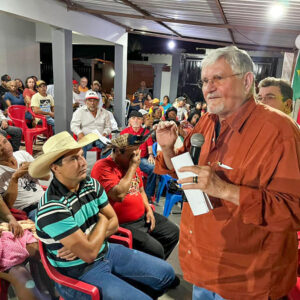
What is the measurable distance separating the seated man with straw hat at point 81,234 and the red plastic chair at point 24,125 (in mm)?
4202

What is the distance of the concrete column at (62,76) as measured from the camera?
590cm

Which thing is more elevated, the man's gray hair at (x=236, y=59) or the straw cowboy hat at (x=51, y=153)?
the man's gray hair at (x=236, y=59)

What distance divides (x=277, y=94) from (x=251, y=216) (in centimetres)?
143

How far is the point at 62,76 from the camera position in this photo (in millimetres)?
6070

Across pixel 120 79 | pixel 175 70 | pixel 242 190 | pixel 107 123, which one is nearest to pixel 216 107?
pixel 242 190

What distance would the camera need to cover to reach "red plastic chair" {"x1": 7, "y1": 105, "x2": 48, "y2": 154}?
5.81 metres

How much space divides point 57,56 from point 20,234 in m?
4.85

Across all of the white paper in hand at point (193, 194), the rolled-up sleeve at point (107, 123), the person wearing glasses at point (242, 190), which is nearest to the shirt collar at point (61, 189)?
the person wearing glasses at point (242, 190)

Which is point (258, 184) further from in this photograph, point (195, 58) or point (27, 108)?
point (195, 58)

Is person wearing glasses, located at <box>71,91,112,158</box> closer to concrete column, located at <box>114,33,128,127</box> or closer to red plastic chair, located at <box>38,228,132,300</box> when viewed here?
red plastic chair, located at <box>38,228,132,300</box>

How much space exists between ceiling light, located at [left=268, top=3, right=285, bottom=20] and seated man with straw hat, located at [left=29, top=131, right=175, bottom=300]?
3614mm

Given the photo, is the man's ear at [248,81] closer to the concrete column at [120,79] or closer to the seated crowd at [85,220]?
the seated crowd at [85,220]

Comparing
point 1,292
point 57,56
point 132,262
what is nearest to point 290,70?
point 57,56

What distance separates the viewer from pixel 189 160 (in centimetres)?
103
